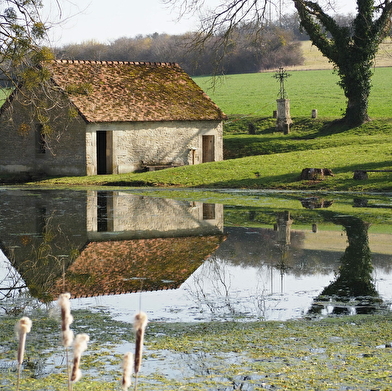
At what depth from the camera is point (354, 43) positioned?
42.6m

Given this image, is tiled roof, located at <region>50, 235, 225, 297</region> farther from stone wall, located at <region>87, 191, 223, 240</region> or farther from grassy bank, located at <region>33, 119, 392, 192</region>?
grassy bank, located at <region>33, 119, 392, 192</region>

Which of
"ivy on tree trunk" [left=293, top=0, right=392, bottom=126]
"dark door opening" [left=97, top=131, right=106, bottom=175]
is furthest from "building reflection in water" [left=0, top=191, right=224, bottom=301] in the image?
"ivy on tree trunk" [left=293, top=0, right=392, bottom=126]

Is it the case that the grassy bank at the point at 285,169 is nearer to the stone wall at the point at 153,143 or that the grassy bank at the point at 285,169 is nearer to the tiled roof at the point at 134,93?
the stone wall at the point at 153,143

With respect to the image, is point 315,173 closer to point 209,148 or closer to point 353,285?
point 209,148

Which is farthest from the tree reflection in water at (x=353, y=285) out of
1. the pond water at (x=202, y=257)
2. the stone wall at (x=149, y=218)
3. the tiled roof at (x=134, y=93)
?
the tiled roof at (x=134, y=93)

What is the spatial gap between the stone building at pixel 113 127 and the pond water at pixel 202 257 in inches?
529

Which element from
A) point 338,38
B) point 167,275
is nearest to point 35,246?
point 167,275

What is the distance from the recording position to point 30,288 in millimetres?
10219

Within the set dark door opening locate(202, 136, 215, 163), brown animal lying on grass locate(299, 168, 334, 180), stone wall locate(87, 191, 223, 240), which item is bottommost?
stone wall locate(87, 191, 223, 240)

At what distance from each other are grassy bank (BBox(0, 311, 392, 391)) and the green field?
1381 inches

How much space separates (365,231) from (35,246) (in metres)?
6.73

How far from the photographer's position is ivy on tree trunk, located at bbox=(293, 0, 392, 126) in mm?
41531

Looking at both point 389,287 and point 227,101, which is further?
point 227,101

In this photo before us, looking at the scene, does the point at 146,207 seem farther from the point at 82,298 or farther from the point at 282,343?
the point at 282,343
